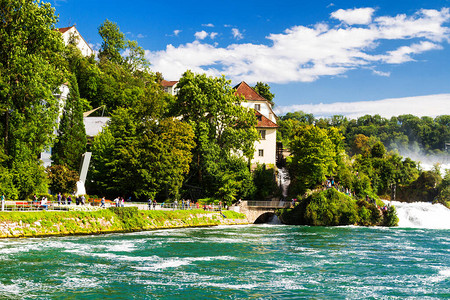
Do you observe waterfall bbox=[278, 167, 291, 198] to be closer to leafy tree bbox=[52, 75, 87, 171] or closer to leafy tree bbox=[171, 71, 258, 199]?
leafy tree bbox=[171, 71, 258, 199]

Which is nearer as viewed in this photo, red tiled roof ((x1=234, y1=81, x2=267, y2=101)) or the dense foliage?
the dense foliage

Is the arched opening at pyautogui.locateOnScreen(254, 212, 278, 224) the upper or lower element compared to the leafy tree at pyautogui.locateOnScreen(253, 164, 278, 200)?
lower

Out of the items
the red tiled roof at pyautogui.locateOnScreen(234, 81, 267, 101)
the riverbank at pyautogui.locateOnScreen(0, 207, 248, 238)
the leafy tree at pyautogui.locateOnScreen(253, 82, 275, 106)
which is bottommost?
the riverbank at pyautogui.locateOnScreen(0, 207, 248, 238)

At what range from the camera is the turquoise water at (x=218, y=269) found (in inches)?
724

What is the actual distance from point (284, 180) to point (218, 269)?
4760 cm

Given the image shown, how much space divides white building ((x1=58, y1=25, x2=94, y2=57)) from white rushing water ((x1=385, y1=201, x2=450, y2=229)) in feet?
258

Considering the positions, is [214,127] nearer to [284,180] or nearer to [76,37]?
[284,180]

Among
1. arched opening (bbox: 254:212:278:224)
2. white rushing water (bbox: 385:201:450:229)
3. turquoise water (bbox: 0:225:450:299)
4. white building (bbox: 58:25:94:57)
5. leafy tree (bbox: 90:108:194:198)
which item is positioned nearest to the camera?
turquoise water (bbox: 0:225:450:299)

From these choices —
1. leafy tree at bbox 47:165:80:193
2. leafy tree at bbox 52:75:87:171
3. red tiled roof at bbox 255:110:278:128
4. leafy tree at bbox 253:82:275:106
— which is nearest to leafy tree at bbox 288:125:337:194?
red tiled roof at bbox 255:110:278:128

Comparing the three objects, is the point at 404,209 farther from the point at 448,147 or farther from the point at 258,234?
the point at 448,147

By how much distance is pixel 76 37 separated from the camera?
104 metres

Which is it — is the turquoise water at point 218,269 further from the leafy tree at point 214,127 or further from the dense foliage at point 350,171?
the dense foliage at point 350,171

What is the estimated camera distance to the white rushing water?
5762 cm

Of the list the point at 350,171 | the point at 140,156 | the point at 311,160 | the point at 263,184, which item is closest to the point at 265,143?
the point at 263,184
